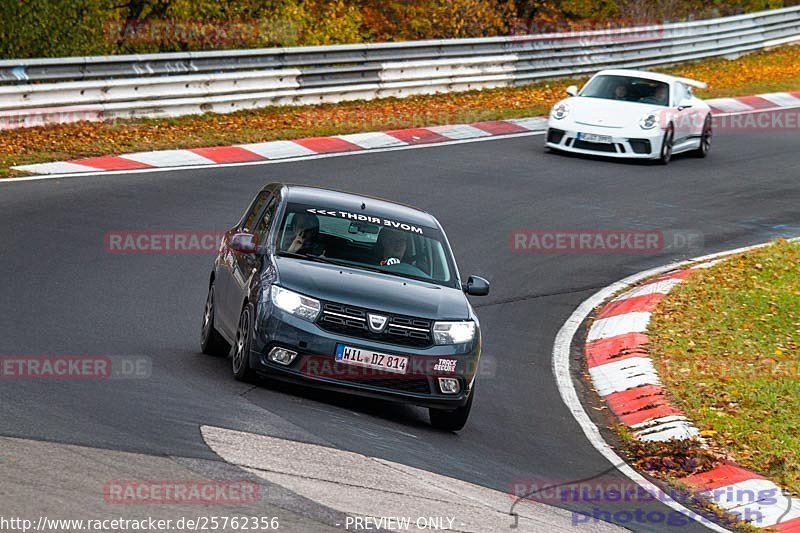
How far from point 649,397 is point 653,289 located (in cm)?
393

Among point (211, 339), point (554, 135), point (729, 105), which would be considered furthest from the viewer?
point (729, 105)

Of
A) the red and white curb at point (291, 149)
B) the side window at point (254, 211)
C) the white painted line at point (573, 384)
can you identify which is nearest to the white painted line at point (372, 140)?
the red and white curb at point (291, 149)

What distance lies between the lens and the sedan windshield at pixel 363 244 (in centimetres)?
988

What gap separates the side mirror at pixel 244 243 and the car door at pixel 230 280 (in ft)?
0.76

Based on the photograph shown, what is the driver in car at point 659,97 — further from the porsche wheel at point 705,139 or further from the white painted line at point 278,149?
the white painted line at point 278,149

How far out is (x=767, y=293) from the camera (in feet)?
46.8

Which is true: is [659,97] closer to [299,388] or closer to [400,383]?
[299,388]

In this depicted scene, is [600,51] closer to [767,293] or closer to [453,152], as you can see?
[453,152]

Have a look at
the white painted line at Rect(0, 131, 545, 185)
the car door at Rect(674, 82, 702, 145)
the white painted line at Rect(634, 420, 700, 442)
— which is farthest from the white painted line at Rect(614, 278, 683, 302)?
the car door at Rect(674, 82, 702, 145)

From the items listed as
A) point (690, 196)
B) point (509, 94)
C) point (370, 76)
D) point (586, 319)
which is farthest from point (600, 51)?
point (586, 319)

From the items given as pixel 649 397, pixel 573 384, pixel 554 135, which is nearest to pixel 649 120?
pixel 554 135

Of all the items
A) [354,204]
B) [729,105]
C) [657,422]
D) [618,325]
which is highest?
[354,204]

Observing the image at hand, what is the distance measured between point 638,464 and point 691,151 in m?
15.2

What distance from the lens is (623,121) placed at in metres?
22.1
